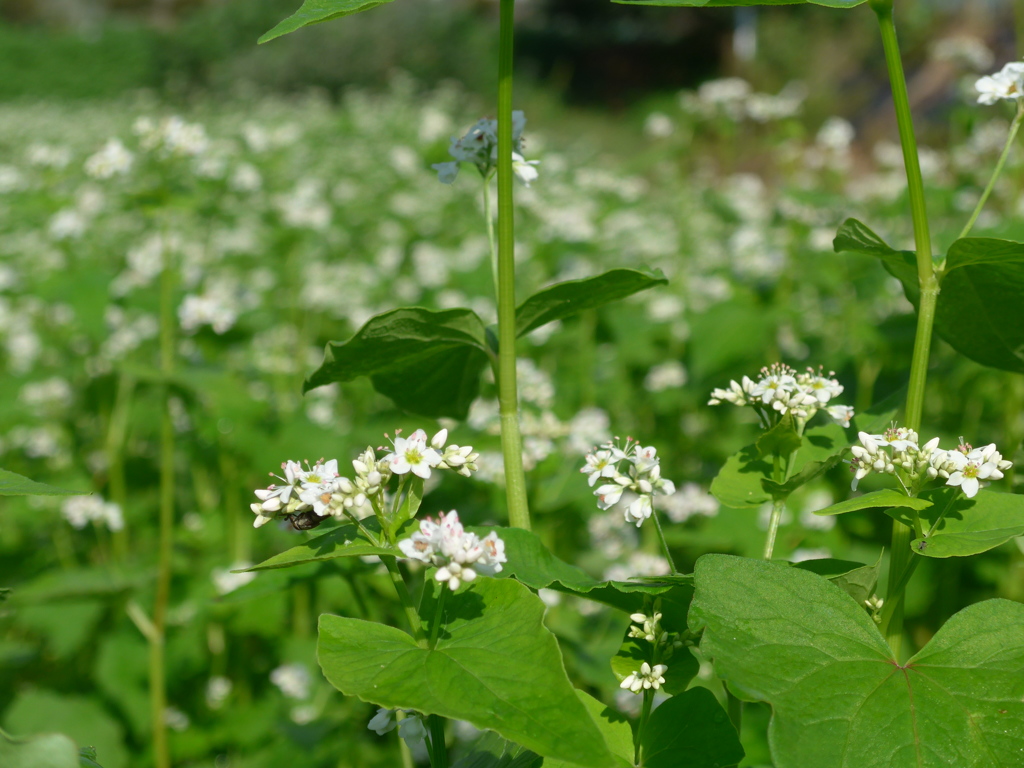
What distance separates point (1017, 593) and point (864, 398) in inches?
37.1

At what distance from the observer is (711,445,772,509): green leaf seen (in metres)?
1.34

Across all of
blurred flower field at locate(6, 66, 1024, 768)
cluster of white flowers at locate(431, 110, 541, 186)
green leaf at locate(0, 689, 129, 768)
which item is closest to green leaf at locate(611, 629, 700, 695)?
blurred flower field at locate(6, 66, 1024, 768)

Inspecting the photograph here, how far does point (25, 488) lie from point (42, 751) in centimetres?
32

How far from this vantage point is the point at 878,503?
1106 mm

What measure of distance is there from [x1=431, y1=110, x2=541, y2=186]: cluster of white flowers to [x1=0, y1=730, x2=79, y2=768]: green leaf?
1.02 m

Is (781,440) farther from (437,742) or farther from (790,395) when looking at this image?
(437,742)

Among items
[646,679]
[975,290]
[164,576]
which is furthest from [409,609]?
[164,576]

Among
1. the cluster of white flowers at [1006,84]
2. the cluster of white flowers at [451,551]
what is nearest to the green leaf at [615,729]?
the cluster of white flowers at [451,551]

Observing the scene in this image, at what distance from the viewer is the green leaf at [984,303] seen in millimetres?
1263

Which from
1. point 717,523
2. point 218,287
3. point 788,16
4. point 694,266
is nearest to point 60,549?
point 218,287

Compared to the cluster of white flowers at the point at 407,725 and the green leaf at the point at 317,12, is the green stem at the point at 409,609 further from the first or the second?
the green leaf at the point at 317,12

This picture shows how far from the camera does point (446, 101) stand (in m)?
18.5

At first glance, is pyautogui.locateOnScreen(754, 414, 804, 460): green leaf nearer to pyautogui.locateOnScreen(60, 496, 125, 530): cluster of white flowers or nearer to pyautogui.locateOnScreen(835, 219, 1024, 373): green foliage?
pyautogui.locateOnScreen(835, 219, 1024, 373): green foliage

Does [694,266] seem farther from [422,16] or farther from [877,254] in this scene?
[422,16]
